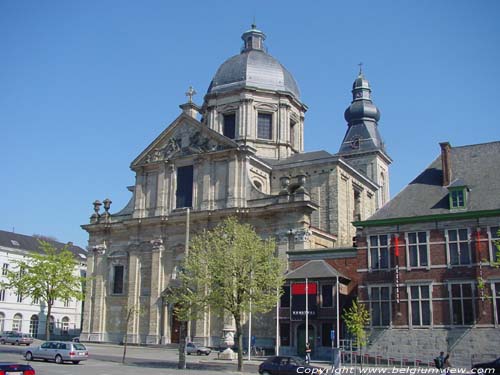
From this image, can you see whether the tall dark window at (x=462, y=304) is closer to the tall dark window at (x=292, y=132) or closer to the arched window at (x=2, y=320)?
the tall dark window at (x=292, y=132)

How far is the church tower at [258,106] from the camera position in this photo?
60312 mm

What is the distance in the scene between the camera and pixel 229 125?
62156 millimetres

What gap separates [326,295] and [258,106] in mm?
27164

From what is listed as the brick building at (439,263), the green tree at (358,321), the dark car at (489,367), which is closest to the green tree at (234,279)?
the green tree at (358,321)

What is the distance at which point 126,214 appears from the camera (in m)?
58.5

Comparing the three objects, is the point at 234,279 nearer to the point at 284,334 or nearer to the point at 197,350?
the point at 284,334

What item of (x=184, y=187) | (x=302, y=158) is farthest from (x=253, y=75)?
(x=184, y=187)

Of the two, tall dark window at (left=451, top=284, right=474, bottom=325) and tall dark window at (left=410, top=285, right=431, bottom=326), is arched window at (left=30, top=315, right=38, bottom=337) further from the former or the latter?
tall dark window at (left=451, top=284, right=474, bottom=325)

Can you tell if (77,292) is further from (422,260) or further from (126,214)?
(422,260)

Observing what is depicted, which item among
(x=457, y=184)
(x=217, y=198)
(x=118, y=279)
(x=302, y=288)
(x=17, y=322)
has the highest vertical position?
(x=217, y=198)

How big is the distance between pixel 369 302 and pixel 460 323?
17.6 ft

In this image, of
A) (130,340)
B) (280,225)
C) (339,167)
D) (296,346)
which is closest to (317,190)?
(339,167)

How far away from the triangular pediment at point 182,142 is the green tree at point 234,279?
60.6 feet

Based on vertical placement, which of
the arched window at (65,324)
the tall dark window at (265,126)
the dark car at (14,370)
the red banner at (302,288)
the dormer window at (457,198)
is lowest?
the dark car at (14,370)
